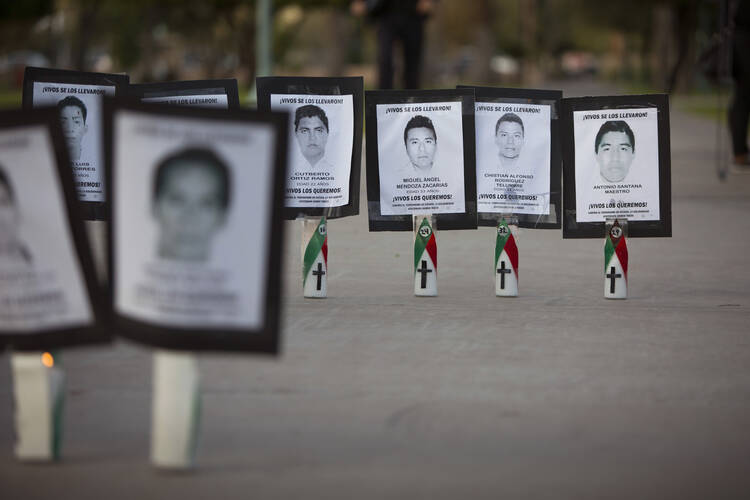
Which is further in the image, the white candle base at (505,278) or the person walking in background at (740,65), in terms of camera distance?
the person walking in background at (740,65)

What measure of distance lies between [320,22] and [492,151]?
89.5 m

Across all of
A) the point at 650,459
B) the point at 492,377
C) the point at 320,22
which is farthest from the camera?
the point at 320,22

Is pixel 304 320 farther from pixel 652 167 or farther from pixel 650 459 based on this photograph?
pixel 650 459

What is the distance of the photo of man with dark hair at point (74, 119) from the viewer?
24.7ft

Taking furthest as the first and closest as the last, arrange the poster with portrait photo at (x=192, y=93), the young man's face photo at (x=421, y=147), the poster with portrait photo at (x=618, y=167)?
1. the young man's face photo at (x=421, y=147)
2. the poster with portrait photo at (x=618, y=167)
3. the poster with portrait photo at (x=192, y=93)

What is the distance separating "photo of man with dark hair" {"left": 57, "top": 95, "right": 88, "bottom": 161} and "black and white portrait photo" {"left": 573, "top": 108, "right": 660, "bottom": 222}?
2.51 meters

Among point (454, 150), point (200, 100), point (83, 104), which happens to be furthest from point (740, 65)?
point (83, 104)

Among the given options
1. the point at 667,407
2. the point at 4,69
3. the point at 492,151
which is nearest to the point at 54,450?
the point at 667,407

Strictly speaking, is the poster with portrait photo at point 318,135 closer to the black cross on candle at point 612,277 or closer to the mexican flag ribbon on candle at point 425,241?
the mexican flag ribbon on candle at point 425,241

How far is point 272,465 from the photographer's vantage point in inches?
177

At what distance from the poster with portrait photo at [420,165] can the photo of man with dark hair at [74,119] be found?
1.47 m

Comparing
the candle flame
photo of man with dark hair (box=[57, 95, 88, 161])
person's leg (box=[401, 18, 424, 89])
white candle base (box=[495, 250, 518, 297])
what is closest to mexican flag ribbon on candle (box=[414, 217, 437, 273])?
white candle base (box=[495, 250, 518, 297])

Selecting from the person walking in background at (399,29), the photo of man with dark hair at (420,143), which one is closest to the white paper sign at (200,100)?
the photo of man with dark hair at (420,143)

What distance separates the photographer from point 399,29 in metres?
15.9
